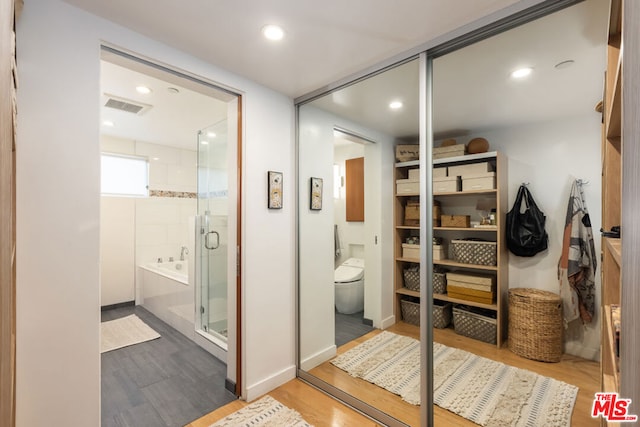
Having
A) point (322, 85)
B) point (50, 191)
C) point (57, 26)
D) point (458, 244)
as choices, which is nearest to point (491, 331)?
point (458, 244)

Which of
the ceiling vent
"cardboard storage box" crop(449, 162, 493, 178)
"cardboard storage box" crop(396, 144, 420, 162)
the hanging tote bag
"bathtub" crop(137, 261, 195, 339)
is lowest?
"bathtub" crop(137, 261, 195, 339)

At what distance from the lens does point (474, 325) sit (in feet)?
7.82

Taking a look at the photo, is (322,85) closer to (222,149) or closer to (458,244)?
(222,149)

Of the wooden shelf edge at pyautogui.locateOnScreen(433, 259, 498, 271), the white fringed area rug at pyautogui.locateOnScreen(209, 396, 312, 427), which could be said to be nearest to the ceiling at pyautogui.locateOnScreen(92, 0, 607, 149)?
the wooden shelf edge at pyautogui.locateOnScreen(433, 259, 498, 271)

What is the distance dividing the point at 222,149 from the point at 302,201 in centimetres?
112

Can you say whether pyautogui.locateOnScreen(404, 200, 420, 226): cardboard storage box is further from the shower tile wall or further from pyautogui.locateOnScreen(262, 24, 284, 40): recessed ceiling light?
the shower tile wall

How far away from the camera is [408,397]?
1994mm

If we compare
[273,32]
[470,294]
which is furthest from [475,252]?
[273,32]

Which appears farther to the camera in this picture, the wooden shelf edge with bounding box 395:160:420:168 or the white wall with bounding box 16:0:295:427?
the wooden shelf edge with bounding box 395:160:420:168

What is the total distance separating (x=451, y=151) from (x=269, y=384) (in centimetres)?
223

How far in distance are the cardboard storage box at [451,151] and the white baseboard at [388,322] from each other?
4.76ft

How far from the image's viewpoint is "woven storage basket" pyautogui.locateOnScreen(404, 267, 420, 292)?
7.34 ft

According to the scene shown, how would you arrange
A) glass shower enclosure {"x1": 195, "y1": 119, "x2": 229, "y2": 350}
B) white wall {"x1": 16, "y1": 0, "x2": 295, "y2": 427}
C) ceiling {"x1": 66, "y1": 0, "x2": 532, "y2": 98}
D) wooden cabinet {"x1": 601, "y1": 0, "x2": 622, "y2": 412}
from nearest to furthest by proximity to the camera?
wooden cabinet {"x1": 601, "y1": 0, "x2": 622, "y2": 412} < white wall {"x1": 16, "y1": 0, "x2": 295, "y2": 427} < ceiling {"x1": 66, "y1": 0, "x2": 532, "y2": 98} < glass shower enclosure {"x1": 195, "y1": 119, "x2": 229, "y2": 350}

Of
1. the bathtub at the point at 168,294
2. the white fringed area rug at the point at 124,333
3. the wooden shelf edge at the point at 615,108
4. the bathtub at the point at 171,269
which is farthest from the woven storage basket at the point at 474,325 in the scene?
the white fringed area rug at the point at 124,333
